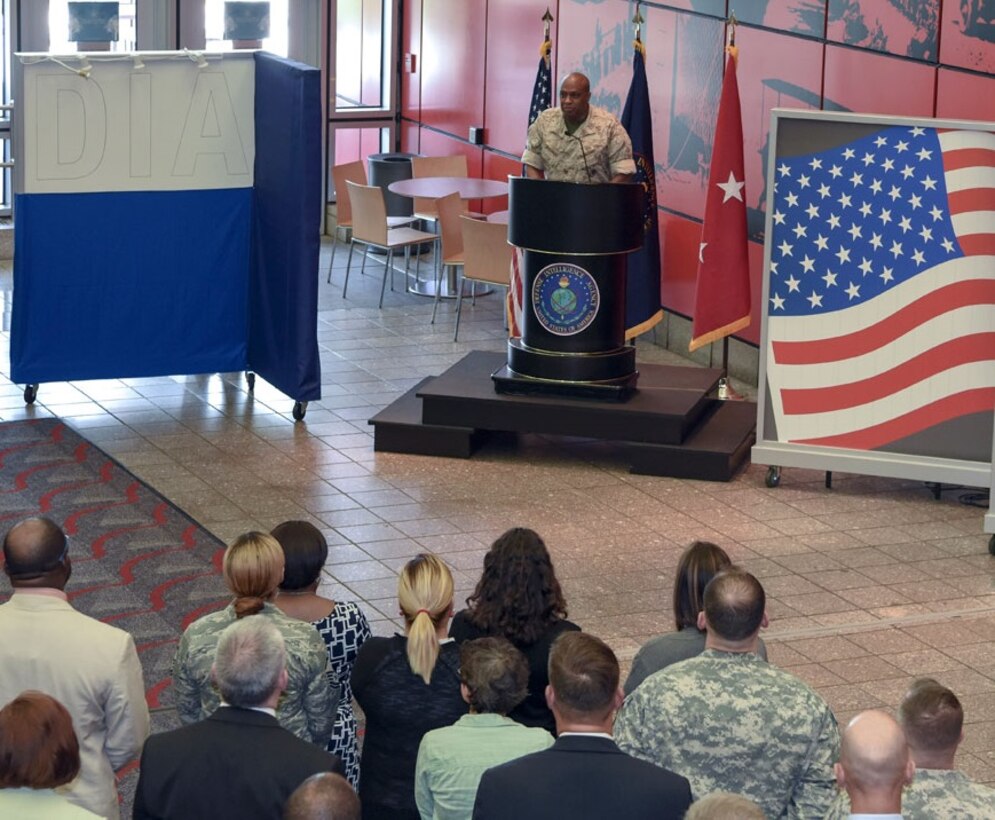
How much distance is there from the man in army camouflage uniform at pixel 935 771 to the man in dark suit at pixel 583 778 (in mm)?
427

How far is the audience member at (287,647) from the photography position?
14.9 feet

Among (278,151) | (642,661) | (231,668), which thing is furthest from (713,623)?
(278,151)

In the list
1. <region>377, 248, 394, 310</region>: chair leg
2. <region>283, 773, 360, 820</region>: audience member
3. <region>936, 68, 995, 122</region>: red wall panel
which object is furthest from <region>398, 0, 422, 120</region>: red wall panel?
<region>283, 773, 360, 820</region>: audience member

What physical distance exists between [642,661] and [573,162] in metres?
5.36

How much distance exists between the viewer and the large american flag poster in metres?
8.84

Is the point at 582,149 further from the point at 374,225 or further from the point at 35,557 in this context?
the point at 35,557

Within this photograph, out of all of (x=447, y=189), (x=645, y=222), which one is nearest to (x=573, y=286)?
(x=645, y=222)

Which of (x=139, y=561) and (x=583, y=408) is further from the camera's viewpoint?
(x=583, y=408)

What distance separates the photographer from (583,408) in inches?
378

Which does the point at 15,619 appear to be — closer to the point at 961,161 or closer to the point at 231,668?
the point at 231,668

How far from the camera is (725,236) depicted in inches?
415

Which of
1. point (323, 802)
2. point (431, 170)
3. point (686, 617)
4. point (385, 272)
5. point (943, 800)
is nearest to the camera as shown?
point (323, 802)

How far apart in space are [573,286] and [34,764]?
20.7 ft

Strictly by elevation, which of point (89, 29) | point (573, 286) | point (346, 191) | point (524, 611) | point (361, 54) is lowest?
point (524, 611)
